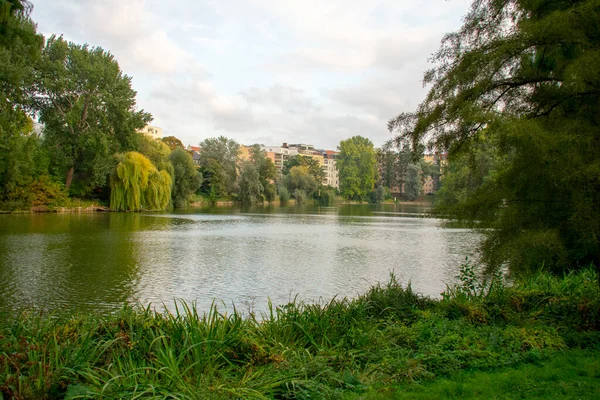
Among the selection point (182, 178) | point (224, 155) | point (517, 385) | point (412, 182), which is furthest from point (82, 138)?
point (412, 182)

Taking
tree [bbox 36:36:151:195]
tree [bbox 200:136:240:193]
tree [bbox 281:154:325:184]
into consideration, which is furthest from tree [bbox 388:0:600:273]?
tree [bbox 281:154:325:184]

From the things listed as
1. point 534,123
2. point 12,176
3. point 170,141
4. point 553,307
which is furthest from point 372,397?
point 170,141

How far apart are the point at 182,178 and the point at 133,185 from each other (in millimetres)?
11029

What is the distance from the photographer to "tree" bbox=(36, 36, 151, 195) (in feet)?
135

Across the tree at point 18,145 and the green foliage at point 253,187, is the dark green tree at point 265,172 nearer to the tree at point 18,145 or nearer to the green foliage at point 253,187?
the green foliage at point 253,187

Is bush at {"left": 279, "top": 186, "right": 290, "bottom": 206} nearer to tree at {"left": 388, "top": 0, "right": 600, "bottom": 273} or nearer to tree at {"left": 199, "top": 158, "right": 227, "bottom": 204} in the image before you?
tree at {"left": 199, "top": 158, "right": 227, "bottom": 204}

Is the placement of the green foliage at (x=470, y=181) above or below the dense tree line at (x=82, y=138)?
below

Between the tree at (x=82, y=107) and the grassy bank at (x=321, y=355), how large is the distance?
39846 mm

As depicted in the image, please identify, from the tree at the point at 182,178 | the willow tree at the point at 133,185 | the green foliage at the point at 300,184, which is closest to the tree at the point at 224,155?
the green foliage at the point at 300,184

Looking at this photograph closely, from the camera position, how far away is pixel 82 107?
42.3 metres

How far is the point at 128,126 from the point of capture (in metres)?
44.6

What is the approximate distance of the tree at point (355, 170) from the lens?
98.1 m

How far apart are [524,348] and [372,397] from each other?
7.72 feet

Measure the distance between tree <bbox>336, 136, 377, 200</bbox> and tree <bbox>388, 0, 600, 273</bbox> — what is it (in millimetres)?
87913
